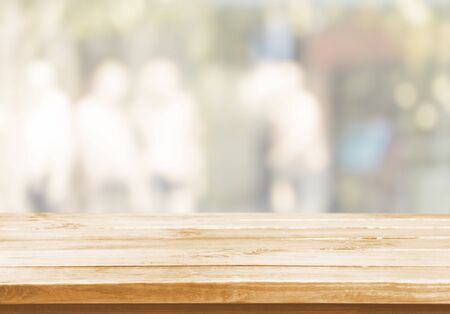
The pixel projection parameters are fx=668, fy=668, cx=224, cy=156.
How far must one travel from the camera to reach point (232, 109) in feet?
8.86

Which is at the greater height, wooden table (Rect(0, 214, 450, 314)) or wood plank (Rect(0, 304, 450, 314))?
wooden table (Rect(0, 214, 450, 314))

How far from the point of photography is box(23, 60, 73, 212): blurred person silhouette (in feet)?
8.89

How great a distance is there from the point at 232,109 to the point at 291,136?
26 cm

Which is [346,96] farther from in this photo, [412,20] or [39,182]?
[39,182]

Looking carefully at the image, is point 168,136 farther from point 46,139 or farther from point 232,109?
point 46,139

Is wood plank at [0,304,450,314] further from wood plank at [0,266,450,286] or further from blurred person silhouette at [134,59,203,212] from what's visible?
blurred person silhouette at [134,59,203,212]

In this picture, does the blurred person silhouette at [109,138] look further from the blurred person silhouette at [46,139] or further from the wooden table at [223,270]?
Result: the wooden table at [223,270]

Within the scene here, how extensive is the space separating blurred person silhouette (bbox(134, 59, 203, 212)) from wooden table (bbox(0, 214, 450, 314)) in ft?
5.78

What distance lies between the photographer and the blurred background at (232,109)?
2670mm

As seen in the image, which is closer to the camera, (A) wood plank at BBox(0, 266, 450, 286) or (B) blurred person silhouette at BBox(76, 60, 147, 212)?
(A) wood plank at BBox(0, 266, 450, 286)

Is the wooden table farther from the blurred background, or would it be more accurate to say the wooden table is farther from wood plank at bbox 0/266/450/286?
the blurred background

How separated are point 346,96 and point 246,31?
0.48 m

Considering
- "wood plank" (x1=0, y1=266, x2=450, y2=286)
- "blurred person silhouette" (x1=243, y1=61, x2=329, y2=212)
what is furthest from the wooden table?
"blurred person silhouette" (x1=243, y1=61, x2=329, y2=212)

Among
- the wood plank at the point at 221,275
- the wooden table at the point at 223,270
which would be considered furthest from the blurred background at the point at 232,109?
the wood plank at the point at 221,275
